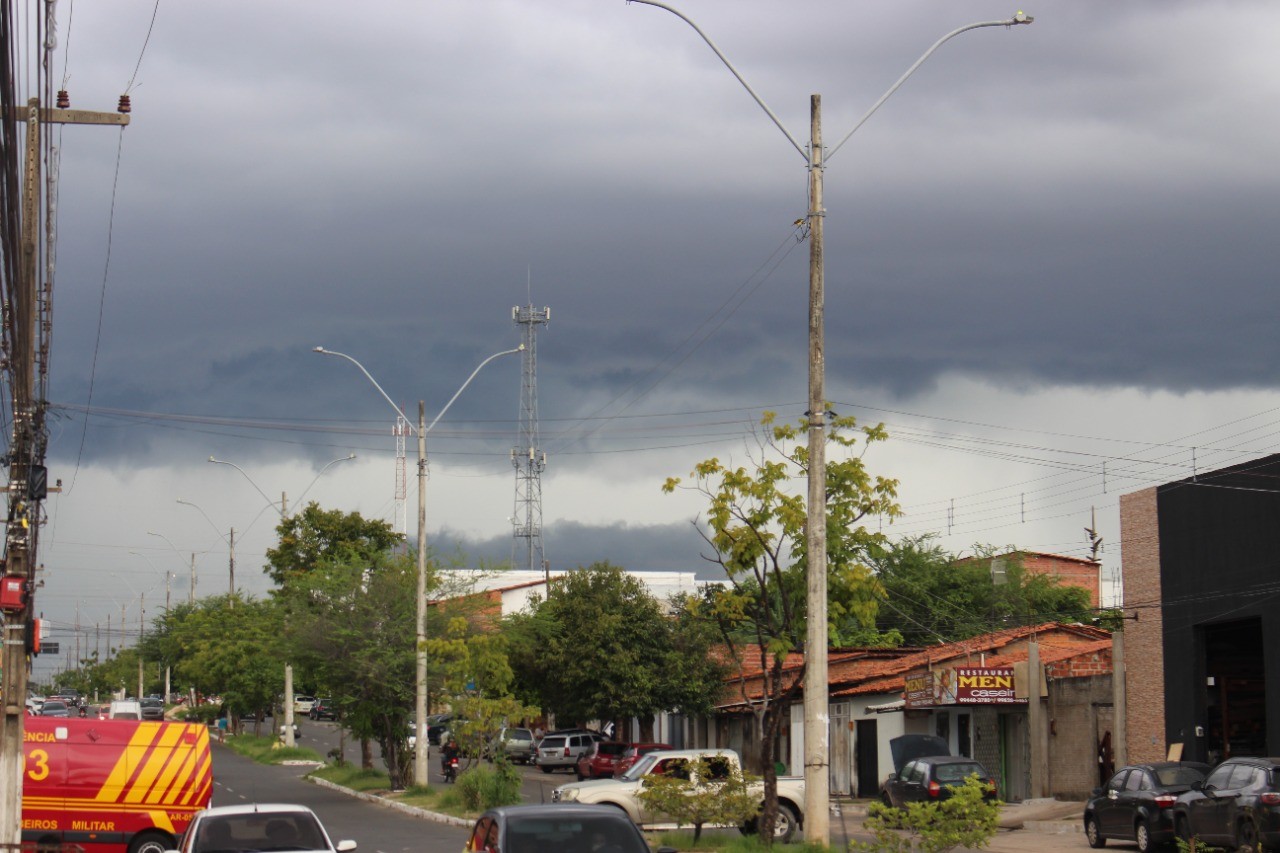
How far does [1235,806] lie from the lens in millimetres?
22609

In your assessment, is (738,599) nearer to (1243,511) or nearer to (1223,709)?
(1243,511)

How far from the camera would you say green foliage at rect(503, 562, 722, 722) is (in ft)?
187

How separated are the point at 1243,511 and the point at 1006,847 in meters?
10.6

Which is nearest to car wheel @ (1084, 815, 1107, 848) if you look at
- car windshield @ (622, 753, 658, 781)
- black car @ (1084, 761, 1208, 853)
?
black car @ (1084, 761, 1208, 853)

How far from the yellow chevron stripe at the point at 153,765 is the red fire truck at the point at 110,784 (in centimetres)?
2

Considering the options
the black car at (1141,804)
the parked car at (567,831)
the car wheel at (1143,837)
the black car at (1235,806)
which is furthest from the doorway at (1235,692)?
the parked car at (567,831)

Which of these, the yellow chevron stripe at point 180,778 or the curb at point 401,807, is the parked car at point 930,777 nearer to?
the curb at point 401,807

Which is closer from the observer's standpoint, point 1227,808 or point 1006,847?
point 1227,808

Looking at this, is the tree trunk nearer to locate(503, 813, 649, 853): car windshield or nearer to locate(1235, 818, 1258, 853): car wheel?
locate(1235, 818, 1258, 853): car wheel

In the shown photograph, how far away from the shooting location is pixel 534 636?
188ft

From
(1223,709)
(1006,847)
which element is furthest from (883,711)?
(1006,847)

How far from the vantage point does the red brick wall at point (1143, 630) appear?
121 feet

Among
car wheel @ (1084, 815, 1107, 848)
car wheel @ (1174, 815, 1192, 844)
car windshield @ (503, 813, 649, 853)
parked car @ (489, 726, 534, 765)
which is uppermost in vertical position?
car windshield @ (503, 813, 649, 853)

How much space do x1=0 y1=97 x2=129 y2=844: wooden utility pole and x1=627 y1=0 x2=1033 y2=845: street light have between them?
8.53 metres
